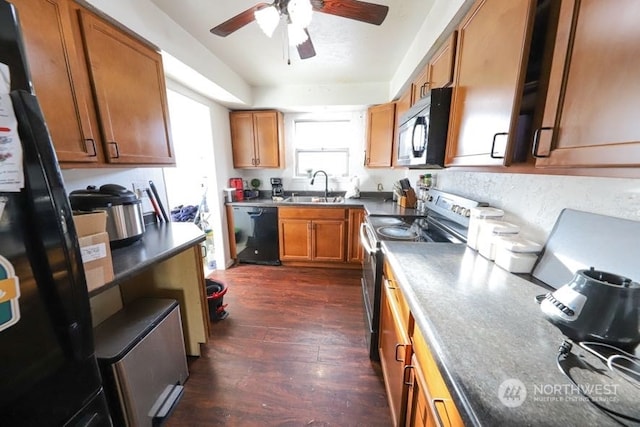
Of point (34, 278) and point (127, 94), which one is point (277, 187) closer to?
point (127, 94)

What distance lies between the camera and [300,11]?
1125mm

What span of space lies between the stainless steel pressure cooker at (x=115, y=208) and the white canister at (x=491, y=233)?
194 cm

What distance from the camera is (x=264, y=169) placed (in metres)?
3.55

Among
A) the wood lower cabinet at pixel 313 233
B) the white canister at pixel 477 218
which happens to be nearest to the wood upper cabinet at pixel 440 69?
the white canister at pixel 477 218

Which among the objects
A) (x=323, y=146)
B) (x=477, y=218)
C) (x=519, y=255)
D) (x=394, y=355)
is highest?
(x=323, y=146)

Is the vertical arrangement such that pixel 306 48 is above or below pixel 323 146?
above

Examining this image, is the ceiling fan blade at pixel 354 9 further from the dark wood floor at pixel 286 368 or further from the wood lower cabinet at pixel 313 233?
the dark wood floor at pixel 286 368

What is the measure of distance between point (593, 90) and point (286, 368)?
195 cm

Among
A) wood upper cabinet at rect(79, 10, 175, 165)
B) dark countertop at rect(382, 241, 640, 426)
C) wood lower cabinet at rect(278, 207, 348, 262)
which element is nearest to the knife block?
wood lower cabinet at rect(278, 207, 348, 262)

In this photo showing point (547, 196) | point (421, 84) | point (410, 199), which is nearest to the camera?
point (547, 196)

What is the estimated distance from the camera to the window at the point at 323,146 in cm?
347

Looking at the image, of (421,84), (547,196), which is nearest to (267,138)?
(421,84)

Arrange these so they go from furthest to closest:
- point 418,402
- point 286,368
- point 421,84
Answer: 1. point 421,84
2. point 286,368
3. point 418,402

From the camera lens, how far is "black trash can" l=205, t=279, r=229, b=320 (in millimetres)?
2014
